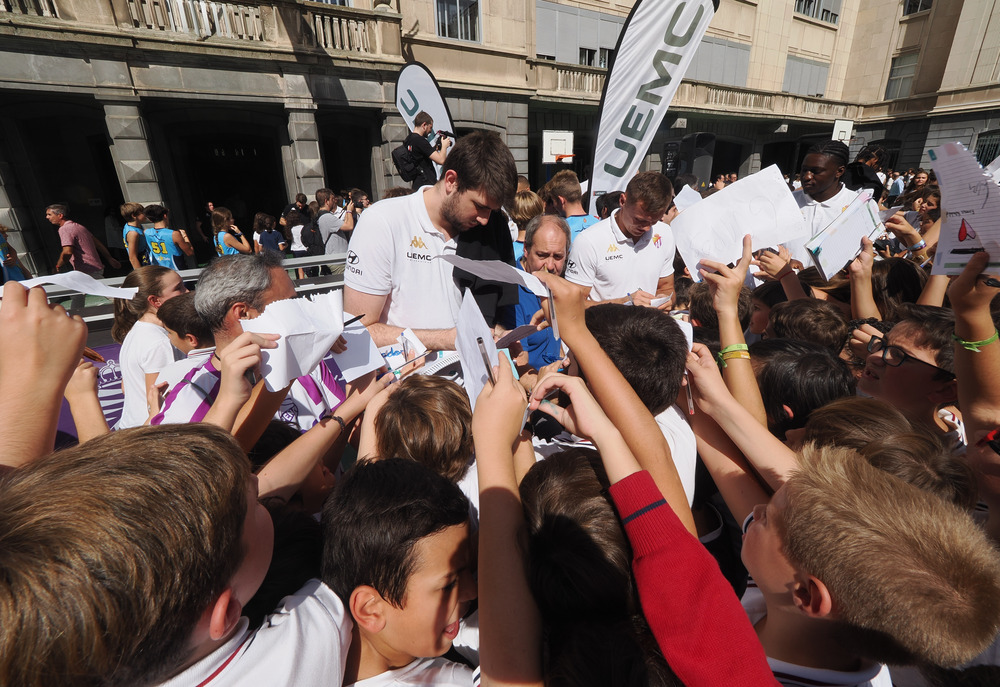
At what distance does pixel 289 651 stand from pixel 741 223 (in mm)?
2270

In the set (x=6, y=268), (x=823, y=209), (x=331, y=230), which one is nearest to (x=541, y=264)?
(x=823, y=209)

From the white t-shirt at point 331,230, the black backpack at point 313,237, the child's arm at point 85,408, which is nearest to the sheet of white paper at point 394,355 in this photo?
the child's arm at point 85,408

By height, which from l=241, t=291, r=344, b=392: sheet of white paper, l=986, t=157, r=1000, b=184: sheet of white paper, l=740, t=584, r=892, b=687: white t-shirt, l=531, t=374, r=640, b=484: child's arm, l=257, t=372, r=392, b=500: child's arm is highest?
l=986, t=157, r=1000, b=184: sheet of white paper

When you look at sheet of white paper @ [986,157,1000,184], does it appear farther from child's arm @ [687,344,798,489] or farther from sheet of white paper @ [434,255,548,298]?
sheet of white paper @ [434,255,548,298]

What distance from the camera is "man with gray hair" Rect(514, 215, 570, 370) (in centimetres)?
303

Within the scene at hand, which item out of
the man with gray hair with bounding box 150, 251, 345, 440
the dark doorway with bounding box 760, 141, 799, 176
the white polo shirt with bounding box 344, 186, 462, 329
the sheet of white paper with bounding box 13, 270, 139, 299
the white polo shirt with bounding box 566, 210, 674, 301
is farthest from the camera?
the dark doorway with bounding box 760, 141, 799, 176

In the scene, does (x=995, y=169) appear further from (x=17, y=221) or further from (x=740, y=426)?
(x=17, y=221)

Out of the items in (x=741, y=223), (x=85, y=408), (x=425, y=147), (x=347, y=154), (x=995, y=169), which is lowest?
(x=85, y=408)

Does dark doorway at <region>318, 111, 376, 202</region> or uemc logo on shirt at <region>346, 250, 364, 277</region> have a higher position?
dark doorway at <region>318, 111, 376, 202</region>

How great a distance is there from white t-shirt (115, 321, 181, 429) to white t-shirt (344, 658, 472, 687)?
72.9 inches

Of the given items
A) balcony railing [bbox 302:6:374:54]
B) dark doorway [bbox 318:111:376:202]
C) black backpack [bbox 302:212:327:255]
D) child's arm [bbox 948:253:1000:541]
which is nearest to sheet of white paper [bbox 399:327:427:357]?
child's arm [bbox 948:253:1000:541]

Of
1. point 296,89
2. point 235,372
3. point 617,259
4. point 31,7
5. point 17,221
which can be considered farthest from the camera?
point 296,89

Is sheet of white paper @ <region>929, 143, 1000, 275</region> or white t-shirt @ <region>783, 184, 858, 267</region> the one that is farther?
white t-shirt @ <region>783, 184, 858, 267</region>

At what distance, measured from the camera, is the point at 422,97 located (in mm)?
5473
